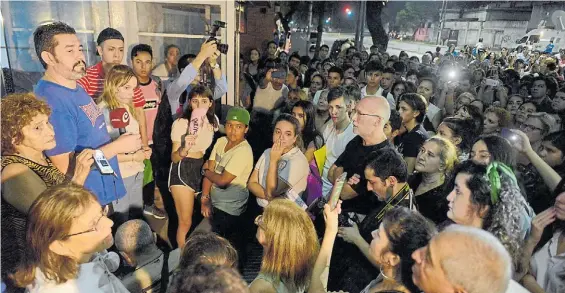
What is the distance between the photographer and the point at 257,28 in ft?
37.6

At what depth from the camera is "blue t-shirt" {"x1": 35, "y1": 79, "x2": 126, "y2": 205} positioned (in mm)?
2273

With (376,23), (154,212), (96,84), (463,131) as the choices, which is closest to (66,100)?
(96,84)

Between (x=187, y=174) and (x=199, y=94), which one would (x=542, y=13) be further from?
(x=187, y=174)

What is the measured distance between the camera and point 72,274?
4.96ft

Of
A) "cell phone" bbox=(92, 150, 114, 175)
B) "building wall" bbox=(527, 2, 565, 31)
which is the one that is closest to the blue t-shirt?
"cell phone" bbox=(92, 150, 114, 175)

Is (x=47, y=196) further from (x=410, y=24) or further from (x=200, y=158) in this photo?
(x=410, y=24)

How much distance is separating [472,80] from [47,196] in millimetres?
8013

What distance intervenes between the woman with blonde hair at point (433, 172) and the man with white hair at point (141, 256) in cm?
165

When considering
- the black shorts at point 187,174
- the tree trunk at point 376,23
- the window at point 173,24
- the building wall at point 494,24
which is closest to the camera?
the black shorts at point 187,174

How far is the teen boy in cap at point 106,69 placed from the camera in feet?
10.6

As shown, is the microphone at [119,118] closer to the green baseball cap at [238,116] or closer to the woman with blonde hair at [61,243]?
the green baseball cap at [238,116]

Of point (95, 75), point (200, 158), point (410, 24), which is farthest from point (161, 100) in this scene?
point (410, 24)

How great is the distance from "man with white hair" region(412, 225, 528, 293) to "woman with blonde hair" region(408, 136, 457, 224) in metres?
1.16

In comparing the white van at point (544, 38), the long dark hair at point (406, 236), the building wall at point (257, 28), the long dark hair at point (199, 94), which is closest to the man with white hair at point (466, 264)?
the long dark hair at point (406, 236)
